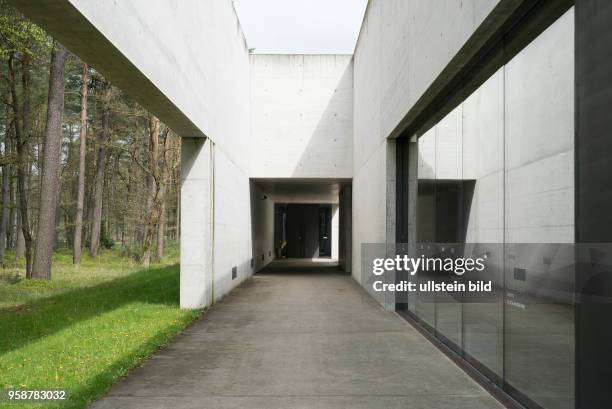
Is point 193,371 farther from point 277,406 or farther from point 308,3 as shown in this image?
point 308,3

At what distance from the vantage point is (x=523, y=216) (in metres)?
4.50

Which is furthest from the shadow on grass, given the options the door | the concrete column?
the door

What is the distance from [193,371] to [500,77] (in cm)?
407

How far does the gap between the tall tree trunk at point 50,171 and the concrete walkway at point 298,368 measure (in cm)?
759

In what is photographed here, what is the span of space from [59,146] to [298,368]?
1239 cm

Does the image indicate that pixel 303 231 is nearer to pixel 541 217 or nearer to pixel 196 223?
pixel 196 223

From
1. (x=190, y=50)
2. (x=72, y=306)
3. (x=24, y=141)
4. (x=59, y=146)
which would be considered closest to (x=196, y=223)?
(x=72, y=306)

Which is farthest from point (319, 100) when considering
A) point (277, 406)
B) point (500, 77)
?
point (277, 406)

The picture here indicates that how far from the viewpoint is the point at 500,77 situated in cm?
524

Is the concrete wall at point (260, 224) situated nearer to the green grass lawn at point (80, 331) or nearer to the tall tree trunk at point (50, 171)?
the green grass lawn at point (80, 331)

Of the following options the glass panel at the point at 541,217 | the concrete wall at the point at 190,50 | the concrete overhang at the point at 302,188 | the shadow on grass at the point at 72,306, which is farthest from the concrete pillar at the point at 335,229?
the glass panel at the point at 541,217

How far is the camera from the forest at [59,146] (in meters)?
15.2

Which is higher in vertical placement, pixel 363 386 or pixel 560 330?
pixel 560 330

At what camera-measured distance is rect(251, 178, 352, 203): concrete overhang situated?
18.5 m
